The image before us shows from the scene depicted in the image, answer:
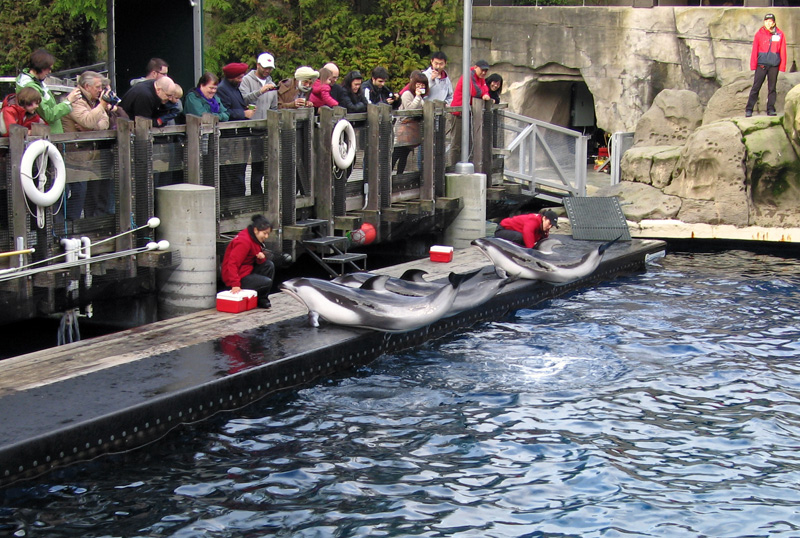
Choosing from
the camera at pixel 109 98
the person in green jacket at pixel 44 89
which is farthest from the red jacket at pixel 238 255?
the person in green jacket at pixel 44 89

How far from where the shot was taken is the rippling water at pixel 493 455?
20.2 ft

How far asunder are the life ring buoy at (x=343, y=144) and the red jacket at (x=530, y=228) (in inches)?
99.7

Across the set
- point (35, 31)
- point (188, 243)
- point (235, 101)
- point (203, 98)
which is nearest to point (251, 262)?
point (188, 243)

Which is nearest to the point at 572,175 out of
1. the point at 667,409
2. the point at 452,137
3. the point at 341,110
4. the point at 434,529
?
the point at 452,137

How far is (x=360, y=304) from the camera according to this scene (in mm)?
9375

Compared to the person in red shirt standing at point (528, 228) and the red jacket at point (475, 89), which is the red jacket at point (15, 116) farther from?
the red jacket at point (475, 89)

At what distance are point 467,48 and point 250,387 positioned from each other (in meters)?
7.13

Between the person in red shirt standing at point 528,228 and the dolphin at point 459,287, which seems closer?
the dolphin at point 459,287

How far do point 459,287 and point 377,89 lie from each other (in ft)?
13.7

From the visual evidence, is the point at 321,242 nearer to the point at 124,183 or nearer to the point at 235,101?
the point at 235,101

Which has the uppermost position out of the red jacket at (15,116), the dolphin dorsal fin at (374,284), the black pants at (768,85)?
the black pants at (768,85)

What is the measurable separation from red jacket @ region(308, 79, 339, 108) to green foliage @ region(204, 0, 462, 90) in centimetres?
1222

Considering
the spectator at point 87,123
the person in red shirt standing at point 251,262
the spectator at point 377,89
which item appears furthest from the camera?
the spectator at point 377,89

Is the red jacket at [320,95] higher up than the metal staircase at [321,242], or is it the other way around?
the red jacket at [320,95]
